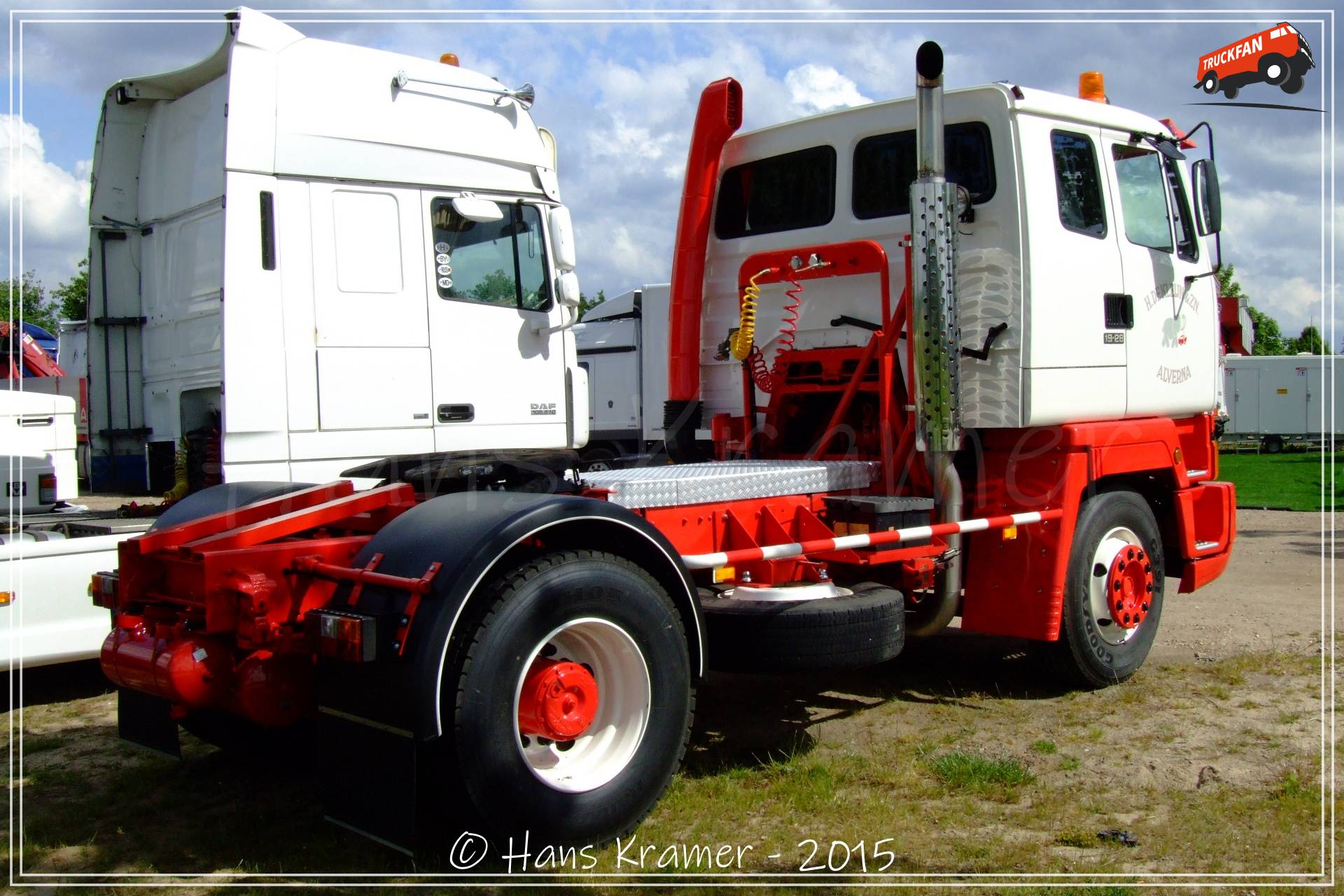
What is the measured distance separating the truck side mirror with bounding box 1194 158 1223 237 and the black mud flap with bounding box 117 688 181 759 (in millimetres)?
5691

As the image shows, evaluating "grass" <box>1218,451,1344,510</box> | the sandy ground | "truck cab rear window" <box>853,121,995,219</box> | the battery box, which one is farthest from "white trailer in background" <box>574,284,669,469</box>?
the battery box

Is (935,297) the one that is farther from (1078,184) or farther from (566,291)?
(566,291)

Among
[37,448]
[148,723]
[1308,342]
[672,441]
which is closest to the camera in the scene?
[148,723]

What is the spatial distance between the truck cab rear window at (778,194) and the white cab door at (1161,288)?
150 cm

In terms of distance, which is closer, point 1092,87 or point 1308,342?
point 1092,87

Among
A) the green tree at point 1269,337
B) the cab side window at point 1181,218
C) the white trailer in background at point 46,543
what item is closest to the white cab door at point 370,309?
the white trailer in background at point 46,543

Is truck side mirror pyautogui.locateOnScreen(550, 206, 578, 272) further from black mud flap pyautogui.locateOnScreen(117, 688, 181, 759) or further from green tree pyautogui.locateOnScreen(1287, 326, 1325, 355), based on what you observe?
green tree pyautogui.locateOnScreen(1287, 326, 1325, 355)

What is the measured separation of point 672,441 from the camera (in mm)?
6816

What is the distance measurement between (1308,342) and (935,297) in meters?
50.9

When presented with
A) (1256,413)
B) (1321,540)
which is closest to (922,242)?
(1321,540)

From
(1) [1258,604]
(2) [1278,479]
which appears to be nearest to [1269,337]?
(2) [1278,479]

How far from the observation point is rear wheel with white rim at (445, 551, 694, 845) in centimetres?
344

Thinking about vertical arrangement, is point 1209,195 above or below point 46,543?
above

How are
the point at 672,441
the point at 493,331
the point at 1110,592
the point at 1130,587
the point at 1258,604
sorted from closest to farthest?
the point at 1110,592 < the point at 1130,587 < the point at 672,441 < the point at 493,331 < the point at 1258,604
